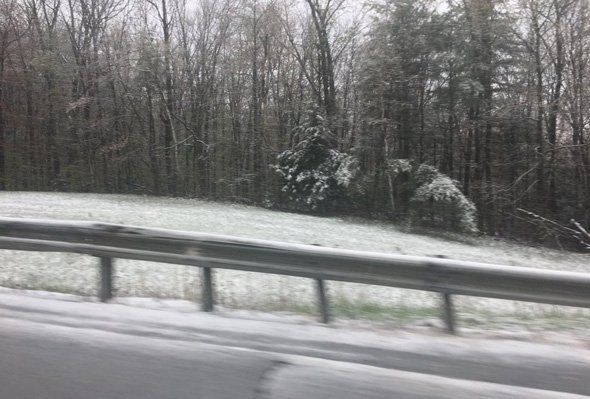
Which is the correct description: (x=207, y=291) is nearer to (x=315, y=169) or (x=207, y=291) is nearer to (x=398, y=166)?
(x=398, y=166)

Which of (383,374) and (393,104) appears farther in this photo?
(393,104)

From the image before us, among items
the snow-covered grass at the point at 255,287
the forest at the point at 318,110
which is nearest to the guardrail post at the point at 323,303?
the snow-covered grass at the point at 255,287

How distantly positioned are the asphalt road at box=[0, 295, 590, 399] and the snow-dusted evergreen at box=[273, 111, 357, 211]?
16.8 m

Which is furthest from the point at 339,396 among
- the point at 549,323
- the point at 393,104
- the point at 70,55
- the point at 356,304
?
the point at 70,55

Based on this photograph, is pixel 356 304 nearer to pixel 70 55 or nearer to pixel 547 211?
pixel 547 211

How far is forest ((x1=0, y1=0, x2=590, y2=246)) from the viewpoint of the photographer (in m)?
20.1

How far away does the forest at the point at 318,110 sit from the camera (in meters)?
20.1

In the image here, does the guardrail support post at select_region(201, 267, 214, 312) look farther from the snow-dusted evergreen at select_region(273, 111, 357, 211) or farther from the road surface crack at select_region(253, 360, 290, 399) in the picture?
the snow-dusted evergreen at select_region(273, 111, 357, 211)

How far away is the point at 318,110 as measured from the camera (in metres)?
23.5

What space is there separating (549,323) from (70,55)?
98.3ft

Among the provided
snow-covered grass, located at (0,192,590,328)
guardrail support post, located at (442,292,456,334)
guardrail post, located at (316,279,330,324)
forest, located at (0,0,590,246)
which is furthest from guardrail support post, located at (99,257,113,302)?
forest, located at (0,0,590,246)

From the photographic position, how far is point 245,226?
48.6 ft

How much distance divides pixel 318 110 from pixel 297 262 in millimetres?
18890

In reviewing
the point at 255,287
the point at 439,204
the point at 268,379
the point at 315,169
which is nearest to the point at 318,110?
the point at 315,169
